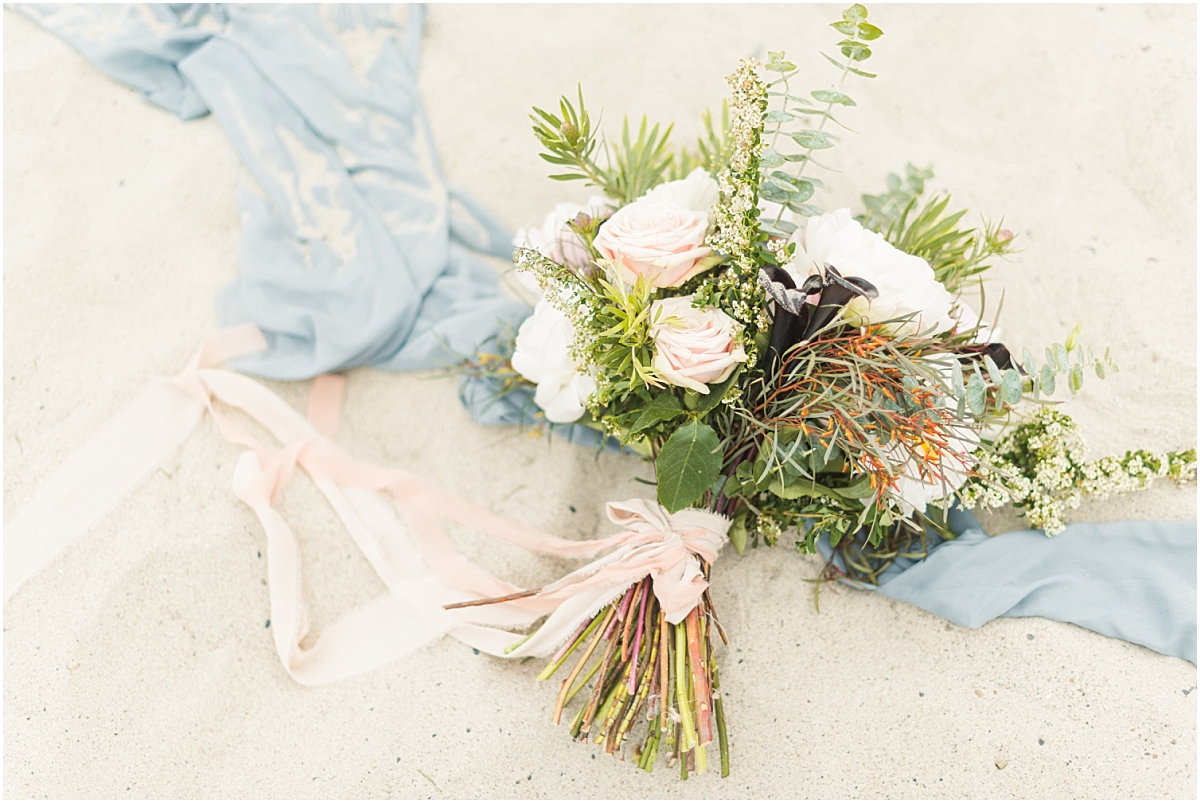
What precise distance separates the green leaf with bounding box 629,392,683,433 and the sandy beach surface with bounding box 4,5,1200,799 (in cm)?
47

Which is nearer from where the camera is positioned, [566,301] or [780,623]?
[566,301]

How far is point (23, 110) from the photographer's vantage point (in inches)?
66.2

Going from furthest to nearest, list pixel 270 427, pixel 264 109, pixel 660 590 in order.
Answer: pixel 264 109 → pixel 270 427 → pixel 660 590

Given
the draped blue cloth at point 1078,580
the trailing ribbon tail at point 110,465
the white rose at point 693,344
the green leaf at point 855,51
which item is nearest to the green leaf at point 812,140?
the green leaf at point 855,51

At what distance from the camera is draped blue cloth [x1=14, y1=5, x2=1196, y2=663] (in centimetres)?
154

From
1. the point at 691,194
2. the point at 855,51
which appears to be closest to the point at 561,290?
the point at 691,194

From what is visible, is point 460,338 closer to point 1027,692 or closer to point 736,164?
point 736,164

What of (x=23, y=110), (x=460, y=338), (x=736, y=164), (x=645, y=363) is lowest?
(x=460, y=338)

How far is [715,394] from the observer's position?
1029 mm

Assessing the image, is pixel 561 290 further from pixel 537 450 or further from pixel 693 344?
pixel 537 450

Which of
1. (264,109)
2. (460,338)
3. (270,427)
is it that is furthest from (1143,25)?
(270,427)

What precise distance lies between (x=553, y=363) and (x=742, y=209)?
0.36m

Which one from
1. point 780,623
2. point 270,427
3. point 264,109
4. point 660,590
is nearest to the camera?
point 660,590

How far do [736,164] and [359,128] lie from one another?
3.56ft
